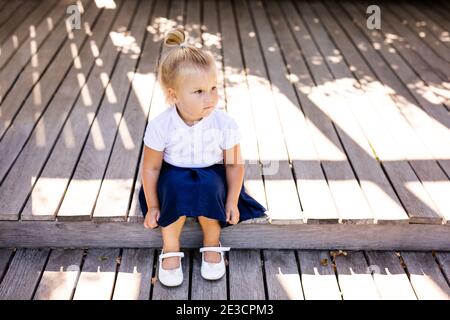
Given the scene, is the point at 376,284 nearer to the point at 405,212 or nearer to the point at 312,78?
the point at 405,212

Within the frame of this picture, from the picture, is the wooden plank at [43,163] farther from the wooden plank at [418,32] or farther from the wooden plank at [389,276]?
the wooden plank at [418,32]

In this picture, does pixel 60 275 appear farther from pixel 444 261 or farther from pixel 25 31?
pixel 25 31

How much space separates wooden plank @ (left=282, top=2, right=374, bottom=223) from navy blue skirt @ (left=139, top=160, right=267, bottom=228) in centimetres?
61

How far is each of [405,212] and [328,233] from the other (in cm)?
37

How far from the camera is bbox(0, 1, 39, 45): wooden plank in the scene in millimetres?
4176

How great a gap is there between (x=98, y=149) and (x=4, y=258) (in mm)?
733

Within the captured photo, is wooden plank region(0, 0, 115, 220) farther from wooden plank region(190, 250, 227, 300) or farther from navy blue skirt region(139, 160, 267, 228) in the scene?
wooden plank region(190, 250, 227, 300)

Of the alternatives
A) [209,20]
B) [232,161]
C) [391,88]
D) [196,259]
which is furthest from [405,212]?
[209,20]

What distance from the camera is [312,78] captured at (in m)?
3.59

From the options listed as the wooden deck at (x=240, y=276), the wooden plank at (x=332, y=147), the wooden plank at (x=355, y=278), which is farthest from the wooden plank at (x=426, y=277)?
the wooden plank at (x=332, y=147)

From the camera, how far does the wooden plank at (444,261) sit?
2.31 meters

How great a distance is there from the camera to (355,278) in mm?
2264

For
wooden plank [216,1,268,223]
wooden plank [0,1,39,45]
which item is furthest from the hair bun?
wooden plank [0,1,39,45]

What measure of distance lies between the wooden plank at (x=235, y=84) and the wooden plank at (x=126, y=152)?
533 mm
